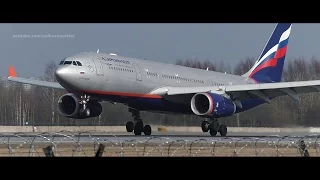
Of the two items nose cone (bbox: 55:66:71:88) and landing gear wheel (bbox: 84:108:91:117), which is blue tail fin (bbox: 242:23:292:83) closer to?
landing gear wheel (bbox: 84:108:91:117)

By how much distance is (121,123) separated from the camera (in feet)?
147

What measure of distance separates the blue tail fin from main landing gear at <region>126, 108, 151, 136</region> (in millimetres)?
13749

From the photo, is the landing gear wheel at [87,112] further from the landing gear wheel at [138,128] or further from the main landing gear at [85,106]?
the landing gear wheel at [138,128]

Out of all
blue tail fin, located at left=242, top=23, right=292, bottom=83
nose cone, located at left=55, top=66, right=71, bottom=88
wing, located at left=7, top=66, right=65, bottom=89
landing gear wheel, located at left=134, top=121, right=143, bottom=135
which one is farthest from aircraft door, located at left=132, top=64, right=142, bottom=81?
blue tail fin, located at left=242, top=23, right=292, bottom=83

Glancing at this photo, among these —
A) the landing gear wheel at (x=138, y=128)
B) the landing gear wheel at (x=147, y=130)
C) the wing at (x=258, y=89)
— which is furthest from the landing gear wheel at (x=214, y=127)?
the landing gear wheel at (x=138, y=128)

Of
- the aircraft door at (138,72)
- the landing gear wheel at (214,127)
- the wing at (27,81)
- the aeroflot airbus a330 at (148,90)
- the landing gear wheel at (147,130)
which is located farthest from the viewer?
the wing at (27,81)

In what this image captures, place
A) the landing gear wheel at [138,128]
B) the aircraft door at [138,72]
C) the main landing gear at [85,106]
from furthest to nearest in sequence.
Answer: the landing gear wheel at [138,128], the aircraft door at [138,72], the main landing gear at [85,106]

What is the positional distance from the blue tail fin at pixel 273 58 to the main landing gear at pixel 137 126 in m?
13.7

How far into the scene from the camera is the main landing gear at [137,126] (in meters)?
40.9

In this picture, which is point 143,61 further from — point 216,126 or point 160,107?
point 216,126

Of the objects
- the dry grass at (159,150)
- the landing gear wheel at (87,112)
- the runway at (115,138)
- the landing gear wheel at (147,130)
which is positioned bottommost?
the dry grass at (159,150)
